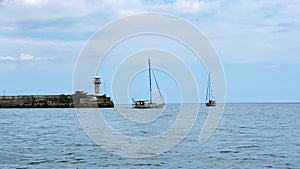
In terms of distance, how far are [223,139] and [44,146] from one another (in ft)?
46.1

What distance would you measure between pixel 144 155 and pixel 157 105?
4017 inches

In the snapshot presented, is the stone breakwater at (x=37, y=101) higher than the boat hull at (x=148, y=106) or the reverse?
higher

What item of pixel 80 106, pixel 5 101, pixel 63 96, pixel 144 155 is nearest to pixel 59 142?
pixel 144 155

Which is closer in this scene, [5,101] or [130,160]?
[130,160]

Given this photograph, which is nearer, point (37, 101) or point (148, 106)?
point (148, 106)

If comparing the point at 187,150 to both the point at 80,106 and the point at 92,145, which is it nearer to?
the point at 92,145

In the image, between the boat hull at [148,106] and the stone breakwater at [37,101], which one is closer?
the boat hull at [148,106]

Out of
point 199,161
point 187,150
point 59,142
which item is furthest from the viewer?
point 59,142

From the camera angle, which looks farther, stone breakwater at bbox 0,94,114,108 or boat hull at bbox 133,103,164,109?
stone breakwater at bbox 0,94,114,108

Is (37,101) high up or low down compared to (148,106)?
up

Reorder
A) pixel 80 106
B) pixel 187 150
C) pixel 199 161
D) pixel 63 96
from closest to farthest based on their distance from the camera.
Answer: pixel 199 161 < pixel 187 150 < pixel 80 106 < pixel 63 96

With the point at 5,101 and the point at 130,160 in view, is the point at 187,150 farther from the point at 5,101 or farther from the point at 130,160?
the point at 5,101

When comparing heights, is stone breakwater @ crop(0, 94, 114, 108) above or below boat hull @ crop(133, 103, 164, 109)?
above

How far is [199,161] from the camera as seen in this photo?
27828 millimetres
